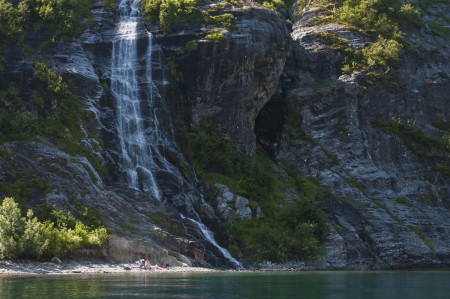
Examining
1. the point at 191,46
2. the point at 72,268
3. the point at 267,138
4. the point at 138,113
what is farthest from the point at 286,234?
the point at 191,46

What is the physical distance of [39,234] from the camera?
4412cm

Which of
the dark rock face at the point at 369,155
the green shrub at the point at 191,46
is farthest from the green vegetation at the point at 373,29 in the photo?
the green shrub at the point at 191,46

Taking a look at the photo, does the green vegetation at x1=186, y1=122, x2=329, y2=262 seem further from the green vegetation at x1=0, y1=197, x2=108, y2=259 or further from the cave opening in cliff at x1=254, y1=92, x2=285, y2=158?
the green vegetation at x1=0, y1=197, x2=108, y2=259

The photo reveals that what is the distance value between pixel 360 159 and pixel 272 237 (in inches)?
884

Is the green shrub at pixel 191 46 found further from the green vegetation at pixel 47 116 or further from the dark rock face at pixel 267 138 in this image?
the green vegetation at pixel 47 116

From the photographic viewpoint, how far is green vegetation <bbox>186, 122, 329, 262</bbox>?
60.2m

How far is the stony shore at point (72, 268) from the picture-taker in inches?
1640

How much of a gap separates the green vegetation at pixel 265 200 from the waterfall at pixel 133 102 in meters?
6.03

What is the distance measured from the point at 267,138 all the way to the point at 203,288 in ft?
164

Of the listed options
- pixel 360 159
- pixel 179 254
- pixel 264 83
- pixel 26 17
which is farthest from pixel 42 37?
pixel 360 159

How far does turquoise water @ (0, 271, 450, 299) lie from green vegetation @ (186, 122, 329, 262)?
56.5 feet

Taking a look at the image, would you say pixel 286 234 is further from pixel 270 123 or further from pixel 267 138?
pixel 270 123

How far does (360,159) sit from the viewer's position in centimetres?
7769

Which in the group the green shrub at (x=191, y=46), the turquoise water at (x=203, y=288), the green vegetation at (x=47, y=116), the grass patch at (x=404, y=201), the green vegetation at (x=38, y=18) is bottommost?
the grass patch at (x=404, y=201)
